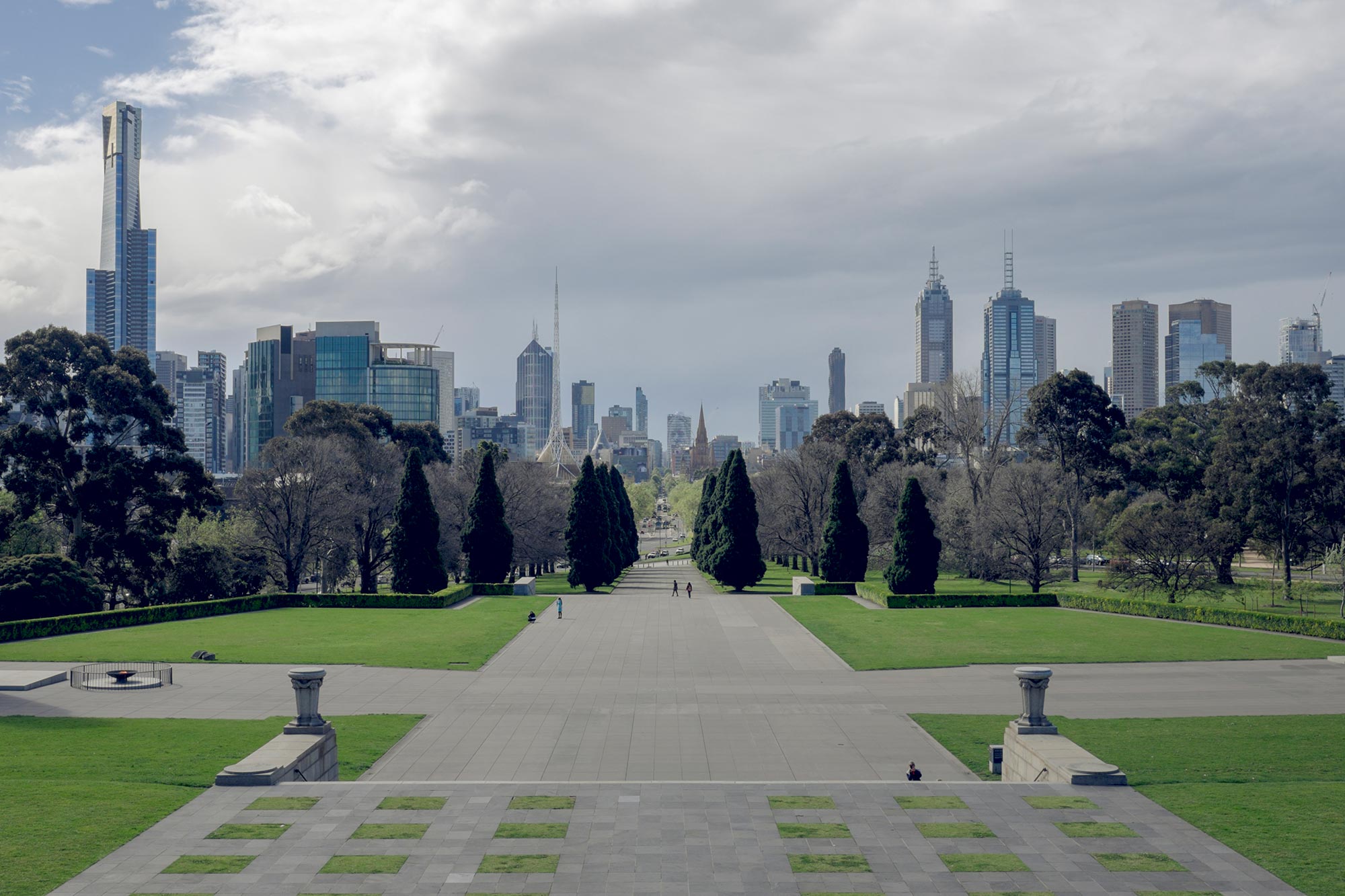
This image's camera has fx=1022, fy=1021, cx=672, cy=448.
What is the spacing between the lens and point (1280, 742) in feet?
79.5

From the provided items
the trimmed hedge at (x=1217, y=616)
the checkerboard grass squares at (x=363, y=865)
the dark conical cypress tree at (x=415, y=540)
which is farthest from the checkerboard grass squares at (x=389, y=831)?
the dark conical cypress tree at (x=415, y=540)

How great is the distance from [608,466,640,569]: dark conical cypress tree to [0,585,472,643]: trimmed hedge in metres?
27.1

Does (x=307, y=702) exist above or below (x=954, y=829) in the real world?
above

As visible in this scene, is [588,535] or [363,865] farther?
[588,535]

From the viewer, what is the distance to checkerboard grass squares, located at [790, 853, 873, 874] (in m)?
14.8

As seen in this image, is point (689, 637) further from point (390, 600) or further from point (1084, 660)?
point (390, 600)

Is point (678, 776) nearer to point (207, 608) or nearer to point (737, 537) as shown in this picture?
point (207, 608)

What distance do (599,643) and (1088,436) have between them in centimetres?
4938

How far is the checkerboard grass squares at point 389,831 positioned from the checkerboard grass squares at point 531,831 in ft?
4.13

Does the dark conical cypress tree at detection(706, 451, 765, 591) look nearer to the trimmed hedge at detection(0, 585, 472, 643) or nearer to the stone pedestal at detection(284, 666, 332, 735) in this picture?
the trimmed hedge at detection(0, 585, 472, 643)

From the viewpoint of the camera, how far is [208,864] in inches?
591

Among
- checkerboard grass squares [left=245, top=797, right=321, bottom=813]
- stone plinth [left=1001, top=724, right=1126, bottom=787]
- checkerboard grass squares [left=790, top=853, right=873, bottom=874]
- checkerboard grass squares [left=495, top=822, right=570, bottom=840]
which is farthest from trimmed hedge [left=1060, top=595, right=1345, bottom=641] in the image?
checkerboard grass squares [left=245, top=797, right=321, bottom=813]

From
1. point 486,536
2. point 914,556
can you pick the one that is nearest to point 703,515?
point 486,536

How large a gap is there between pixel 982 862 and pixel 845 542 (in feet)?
174
